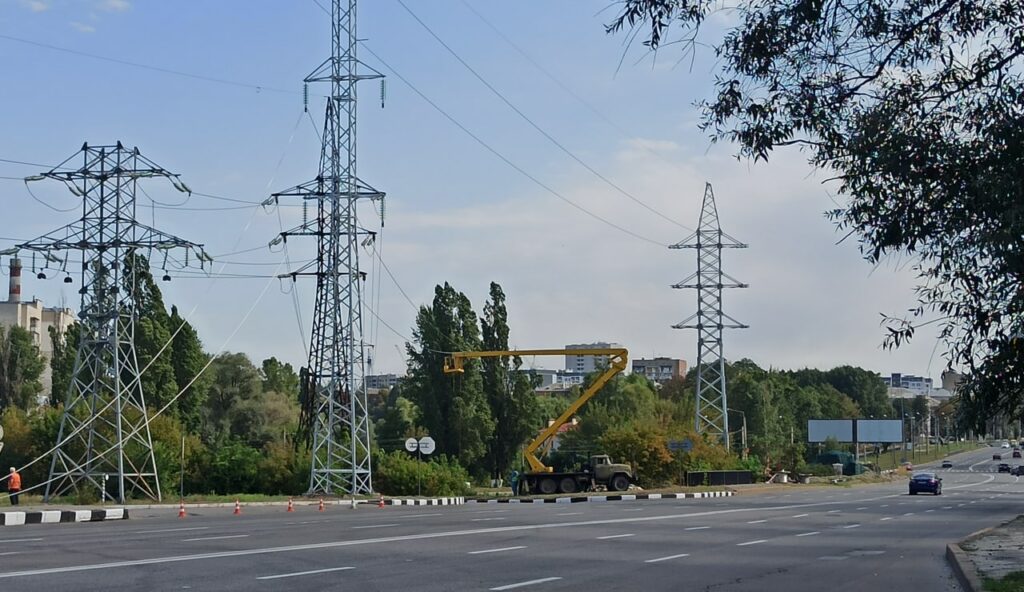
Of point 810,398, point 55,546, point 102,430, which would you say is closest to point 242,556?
point 55,546

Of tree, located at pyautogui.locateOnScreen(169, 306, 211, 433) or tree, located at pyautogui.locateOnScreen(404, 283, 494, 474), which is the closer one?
tree, located at pyautogui.locateOnScreen(404, 283, 494, 474)

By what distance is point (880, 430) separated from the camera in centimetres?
11369

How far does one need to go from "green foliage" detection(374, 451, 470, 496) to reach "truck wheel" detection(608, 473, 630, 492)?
24.4 feet

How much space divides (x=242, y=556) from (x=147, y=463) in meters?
29.5

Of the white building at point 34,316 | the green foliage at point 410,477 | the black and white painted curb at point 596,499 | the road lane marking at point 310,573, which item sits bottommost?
the black and white painted curb at point 596,499

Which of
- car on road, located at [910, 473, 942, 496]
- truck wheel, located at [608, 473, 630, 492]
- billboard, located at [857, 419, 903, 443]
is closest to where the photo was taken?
truck wheel, located at [608, 473, 630, 492]

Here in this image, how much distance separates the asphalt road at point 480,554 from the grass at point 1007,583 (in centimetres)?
89

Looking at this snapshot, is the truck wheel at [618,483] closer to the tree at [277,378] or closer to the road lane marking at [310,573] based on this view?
the road lane marking at [310,573]

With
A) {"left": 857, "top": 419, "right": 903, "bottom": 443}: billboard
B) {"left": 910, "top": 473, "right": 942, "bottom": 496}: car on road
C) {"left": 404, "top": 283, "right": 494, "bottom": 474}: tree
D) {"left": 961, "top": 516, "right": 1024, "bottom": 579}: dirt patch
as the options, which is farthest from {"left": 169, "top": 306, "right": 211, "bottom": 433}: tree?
{"left": 857, "top": 419, "right": 903, "bottom": 443}: billboard

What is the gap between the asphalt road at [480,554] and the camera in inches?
600

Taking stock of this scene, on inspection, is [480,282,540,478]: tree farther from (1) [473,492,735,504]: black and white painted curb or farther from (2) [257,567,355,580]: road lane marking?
(2) [257,567,355,580]: road lane marking

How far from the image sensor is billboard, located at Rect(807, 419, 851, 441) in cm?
11756

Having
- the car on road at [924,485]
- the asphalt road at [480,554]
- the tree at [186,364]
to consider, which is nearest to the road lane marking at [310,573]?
the asphalt road at [480,554]

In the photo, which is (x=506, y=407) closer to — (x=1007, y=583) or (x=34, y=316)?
(x=1007, y=583)
